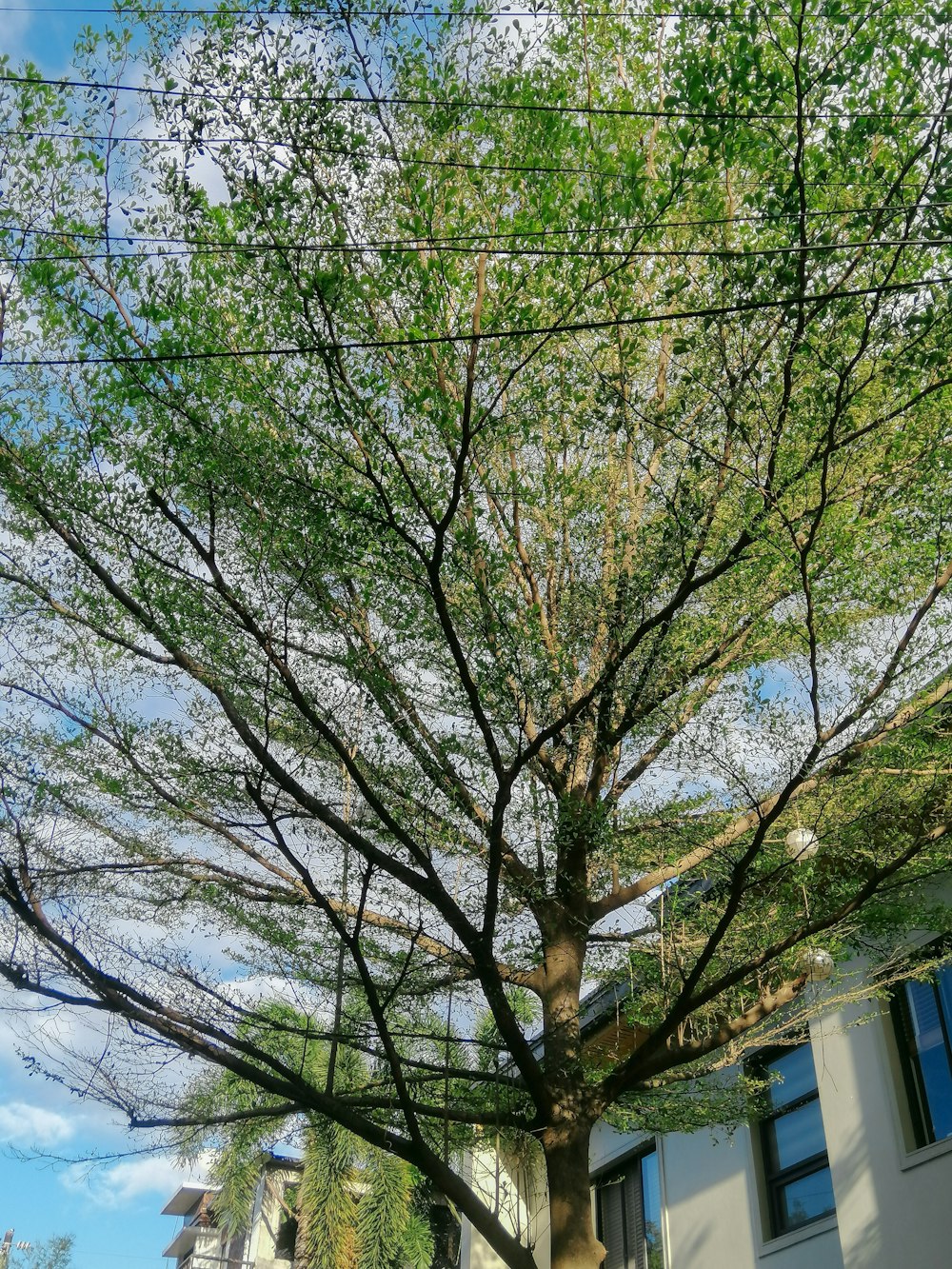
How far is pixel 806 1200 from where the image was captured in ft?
34.8

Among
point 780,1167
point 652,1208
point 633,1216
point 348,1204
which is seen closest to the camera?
point 780,1167

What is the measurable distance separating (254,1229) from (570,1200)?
3135 cm

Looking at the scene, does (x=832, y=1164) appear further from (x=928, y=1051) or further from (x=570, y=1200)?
(x=570, y=1200)

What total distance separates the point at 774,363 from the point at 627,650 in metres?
1.91

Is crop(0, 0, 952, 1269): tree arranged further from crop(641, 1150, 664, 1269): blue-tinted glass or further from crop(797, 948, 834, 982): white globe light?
crop(641, 1150, 664, 1269): blue-tinted glass

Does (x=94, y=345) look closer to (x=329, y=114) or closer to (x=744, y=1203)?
(x=329, y=114)

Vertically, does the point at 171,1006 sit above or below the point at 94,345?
below

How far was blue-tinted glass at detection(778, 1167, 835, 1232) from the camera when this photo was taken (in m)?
10.3

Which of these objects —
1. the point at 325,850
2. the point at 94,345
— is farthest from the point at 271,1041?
the point at 94,345

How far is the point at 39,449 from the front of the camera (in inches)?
292

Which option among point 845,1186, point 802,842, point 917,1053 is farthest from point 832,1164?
point 802,842

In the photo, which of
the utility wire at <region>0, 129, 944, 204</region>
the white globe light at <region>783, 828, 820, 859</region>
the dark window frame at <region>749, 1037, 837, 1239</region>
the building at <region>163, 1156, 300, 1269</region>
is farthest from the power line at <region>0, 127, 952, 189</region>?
the building at <region>163, 1156, 300, 1269</region>

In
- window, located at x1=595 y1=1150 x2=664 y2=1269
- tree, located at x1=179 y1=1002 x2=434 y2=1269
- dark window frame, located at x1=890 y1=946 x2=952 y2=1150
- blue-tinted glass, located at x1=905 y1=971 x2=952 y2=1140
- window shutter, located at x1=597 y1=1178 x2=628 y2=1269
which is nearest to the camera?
blue-tinted glass, located at x1=905 y1=971 x2=952 y2=1140

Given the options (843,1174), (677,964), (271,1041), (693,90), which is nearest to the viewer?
(693,90)
